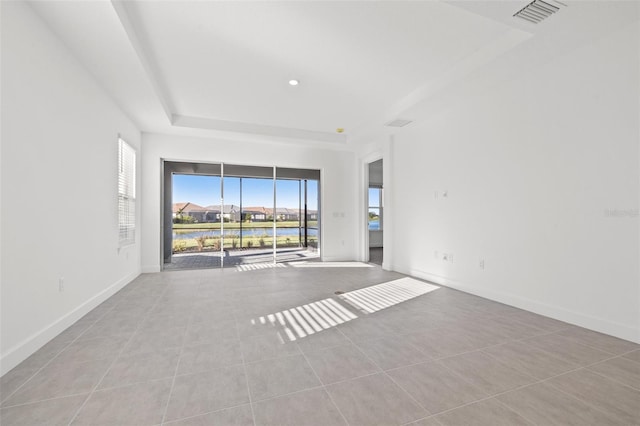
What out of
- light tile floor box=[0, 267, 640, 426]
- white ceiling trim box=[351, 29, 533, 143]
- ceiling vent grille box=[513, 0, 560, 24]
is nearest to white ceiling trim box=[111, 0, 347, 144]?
white ceiling trim box=[351, 29, 533, 143]

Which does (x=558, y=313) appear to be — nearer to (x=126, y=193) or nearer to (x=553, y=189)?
(x=553, y=189)

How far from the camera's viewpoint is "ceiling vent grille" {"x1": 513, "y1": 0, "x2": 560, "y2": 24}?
2.28 metres

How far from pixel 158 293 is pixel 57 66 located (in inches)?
116

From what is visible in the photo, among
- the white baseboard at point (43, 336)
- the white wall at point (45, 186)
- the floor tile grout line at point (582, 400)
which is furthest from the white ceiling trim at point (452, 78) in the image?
the white baseboard at point (43, 336)

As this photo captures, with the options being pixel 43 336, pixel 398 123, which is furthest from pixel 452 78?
pixel 43 336

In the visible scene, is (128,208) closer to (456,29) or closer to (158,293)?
(158,293)

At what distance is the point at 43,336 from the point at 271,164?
4.92 metres

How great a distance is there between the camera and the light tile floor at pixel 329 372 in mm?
1584

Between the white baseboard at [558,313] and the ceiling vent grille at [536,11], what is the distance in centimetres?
281

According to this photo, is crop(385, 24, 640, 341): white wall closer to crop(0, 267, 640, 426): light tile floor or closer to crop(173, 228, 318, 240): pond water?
crop(0, 267, 640, 426): light tile floor

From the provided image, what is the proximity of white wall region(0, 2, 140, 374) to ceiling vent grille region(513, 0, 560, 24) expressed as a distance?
3.96 m

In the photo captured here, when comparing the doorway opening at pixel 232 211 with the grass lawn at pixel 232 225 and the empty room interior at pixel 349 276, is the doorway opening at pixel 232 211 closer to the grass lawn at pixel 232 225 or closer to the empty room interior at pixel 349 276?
the grass lawn at pixel 232 225

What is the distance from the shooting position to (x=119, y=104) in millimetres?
4227

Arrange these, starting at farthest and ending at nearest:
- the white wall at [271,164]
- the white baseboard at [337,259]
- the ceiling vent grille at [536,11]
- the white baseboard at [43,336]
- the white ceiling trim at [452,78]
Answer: the white baseboard at [337,259]
the white wall at [271,164]
the white ceiling trim at [452,78]
the ceiling vent grille at [536,11]
the white baseboard at [43,336]
